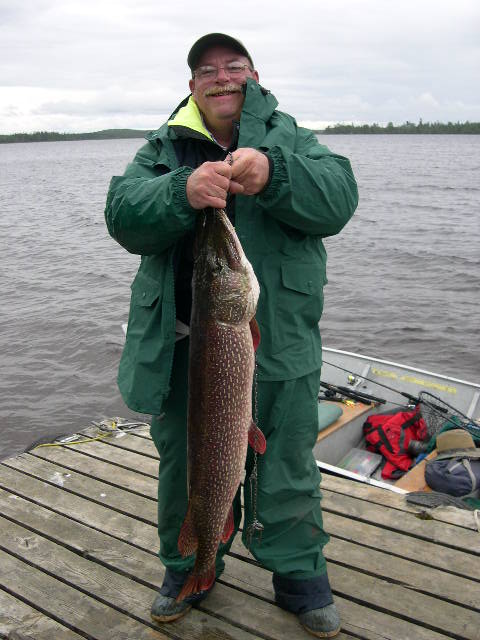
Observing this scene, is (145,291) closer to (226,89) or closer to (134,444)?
(226,89)

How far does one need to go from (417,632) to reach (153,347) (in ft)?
6.58

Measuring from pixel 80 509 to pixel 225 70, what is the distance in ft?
10.4

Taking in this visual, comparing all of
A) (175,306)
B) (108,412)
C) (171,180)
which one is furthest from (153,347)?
(108,412)

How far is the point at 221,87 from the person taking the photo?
2.88 meters

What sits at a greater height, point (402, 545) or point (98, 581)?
point (402, 545)

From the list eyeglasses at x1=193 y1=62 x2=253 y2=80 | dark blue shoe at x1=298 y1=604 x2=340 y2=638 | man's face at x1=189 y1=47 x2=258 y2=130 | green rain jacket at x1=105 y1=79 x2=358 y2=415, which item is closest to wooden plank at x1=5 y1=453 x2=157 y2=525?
dark blue shoe at x1=298 y1=604 x2=340 y2=638

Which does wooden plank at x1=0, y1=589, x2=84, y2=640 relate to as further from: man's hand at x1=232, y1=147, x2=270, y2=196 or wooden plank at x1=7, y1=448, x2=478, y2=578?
man's hand at x1=232, y1=147, x2=270, y2=196

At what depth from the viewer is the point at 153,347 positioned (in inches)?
112

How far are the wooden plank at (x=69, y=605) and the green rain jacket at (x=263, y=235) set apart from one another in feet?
4.22

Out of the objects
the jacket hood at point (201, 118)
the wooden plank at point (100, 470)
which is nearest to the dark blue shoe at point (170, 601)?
the wooden plank at point (100, 470)

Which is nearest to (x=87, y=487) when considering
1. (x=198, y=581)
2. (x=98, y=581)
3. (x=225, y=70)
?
(x=98, y=581)

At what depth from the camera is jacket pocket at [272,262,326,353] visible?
9.26ft

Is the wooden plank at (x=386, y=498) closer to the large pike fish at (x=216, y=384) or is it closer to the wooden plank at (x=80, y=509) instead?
the wooden plank at (x=80, y=509)

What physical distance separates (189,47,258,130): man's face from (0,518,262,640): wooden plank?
2587 mm
